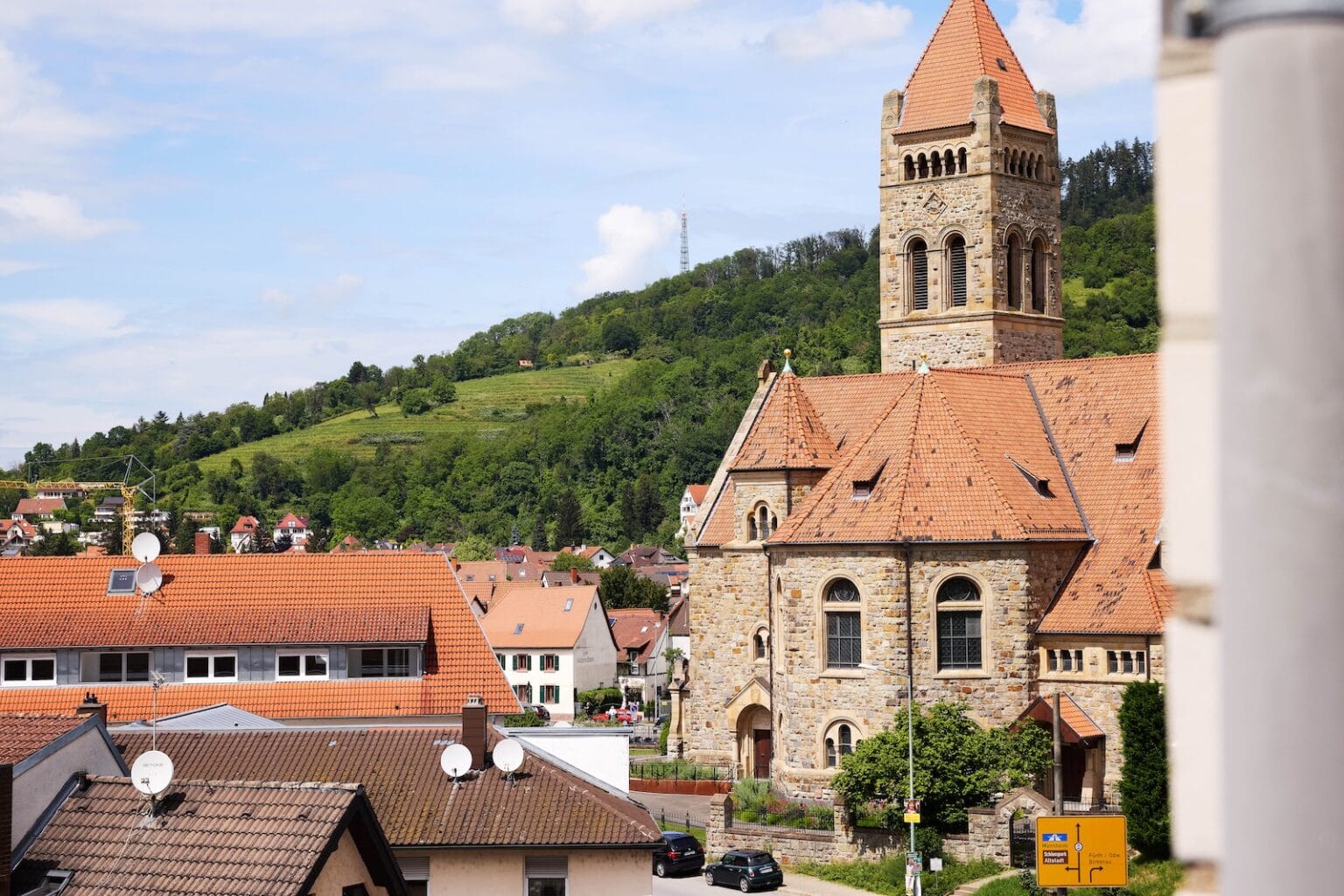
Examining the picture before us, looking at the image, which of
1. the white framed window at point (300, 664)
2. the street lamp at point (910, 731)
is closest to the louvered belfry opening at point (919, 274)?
the street lamp at point (910, 731)

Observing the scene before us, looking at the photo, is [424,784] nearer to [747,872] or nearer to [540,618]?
[747,872]

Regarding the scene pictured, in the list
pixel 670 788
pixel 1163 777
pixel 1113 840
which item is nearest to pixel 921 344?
pixel 670 788

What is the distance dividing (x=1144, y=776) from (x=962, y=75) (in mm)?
24863

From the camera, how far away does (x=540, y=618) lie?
96250 mm

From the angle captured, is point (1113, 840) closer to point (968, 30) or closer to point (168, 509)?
point (968, 30)

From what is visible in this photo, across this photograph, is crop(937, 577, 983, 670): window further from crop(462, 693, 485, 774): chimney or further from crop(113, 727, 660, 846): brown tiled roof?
crop(462, 693, 485, 774): chimney

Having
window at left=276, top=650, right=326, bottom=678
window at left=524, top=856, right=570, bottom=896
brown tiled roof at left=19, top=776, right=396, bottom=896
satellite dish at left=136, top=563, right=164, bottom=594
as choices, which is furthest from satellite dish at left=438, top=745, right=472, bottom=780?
satellite dish at left=136, top=563, right=164, bottom=594

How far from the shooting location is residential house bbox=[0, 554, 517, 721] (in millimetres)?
42062

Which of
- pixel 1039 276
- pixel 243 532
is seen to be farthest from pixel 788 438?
pixel 243 532

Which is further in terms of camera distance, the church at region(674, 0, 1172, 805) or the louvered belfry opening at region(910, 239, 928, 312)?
the louvered belfry opening at region(910, 239, 928, 312)

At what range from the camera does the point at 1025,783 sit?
4269 centimetres

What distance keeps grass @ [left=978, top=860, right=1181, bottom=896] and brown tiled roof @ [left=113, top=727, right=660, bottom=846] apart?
1177 cm

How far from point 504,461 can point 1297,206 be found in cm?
18553

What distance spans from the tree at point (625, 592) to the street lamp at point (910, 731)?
72113mm
